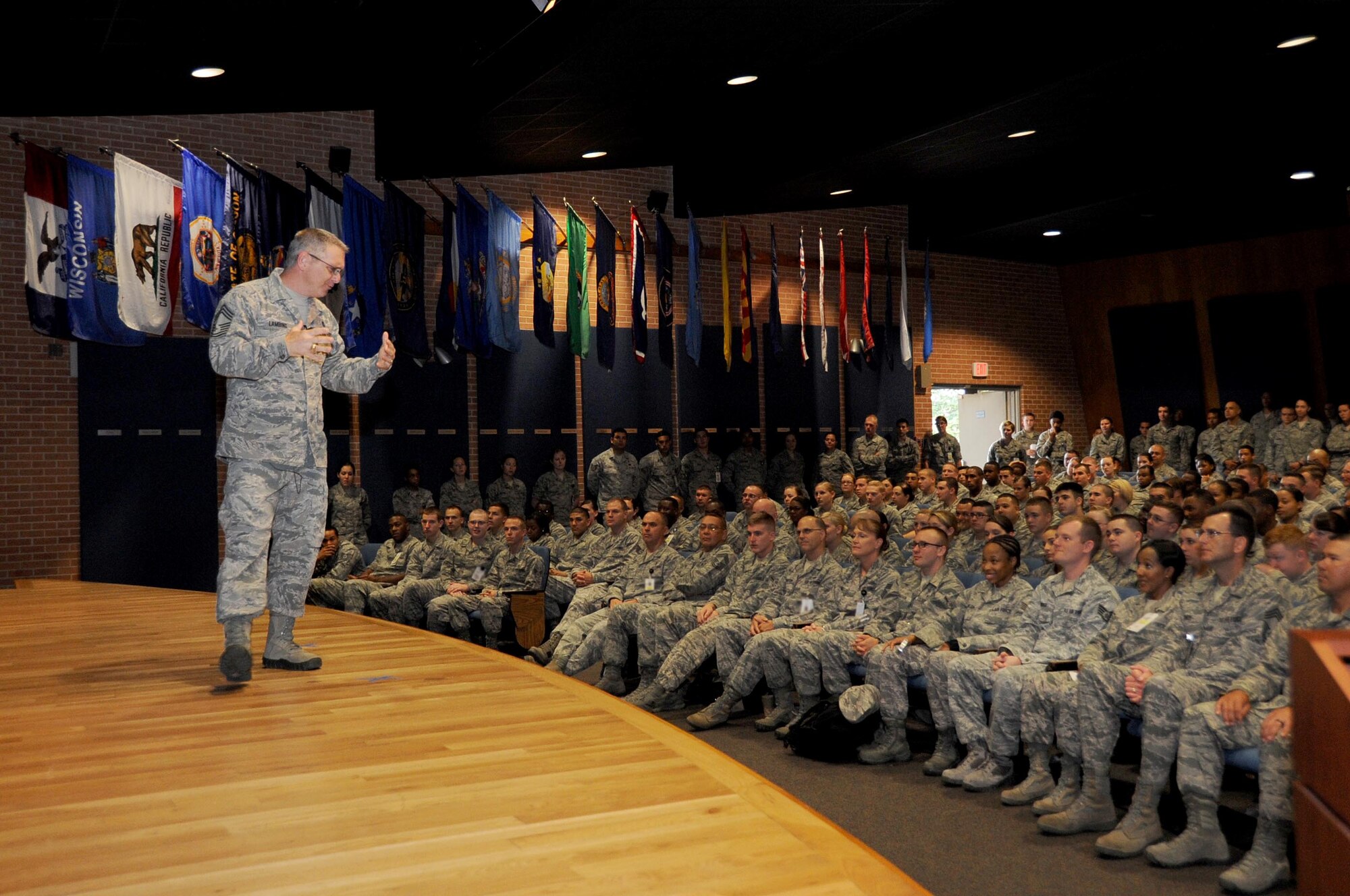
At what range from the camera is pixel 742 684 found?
18.4ft

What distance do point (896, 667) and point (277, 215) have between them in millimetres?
7069

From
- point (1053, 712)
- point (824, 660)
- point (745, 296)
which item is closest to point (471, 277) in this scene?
point (745, 296)

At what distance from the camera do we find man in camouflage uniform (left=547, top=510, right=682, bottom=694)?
668 cm

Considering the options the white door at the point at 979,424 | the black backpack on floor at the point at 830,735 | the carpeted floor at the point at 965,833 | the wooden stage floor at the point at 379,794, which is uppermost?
the white door at the point at 979,424

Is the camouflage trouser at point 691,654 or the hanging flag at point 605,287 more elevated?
the hanging flag at point 605,287

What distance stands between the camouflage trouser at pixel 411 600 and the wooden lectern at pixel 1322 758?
667 centimetres

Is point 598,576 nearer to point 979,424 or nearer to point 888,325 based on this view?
point 888,325

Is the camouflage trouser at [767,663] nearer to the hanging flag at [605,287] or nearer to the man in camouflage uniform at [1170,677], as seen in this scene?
the man in camouflage uniform at [1170,677]

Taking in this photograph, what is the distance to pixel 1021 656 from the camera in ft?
15.2

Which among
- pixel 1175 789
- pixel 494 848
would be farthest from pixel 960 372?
pixel 494 848

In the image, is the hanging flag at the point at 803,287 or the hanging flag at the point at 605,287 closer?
the hanging flag at the point at 605,287

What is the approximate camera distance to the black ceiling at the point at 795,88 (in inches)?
305

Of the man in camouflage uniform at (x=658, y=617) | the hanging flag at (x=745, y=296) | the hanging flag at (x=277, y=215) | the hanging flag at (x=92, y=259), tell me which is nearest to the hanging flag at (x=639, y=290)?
the hanging flag at (x=745, y=296)

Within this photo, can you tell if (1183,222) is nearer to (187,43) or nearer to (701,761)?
(187,43)
